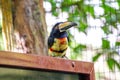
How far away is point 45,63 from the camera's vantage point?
765 millimetres

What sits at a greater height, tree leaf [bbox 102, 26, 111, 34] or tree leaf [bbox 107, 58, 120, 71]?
tree leaf [bbox 102, 26, 111, 34]

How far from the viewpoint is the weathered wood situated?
27.0 inches

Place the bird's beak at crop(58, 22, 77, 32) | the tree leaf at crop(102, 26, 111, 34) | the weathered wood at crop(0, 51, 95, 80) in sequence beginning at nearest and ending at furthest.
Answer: the weathered wood at crop(0, 51, 95, 80) < the bird's beak at crop(58, 22, 77, 32) < the tree leaf at crop(102, 26, 111, 34)

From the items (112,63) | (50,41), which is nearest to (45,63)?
(50,41)

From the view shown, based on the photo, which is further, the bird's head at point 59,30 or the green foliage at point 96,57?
the green foliage at point 96,57

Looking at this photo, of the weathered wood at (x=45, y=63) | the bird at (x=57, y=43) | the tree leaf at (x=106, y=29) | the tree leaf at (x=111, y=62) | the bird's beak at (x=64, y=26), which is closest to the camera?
the weathered wood at (x=45, y=63)

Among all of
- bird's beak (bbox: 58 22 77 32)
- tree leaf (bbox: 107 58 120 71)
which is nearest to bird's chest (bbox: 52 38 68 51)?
bird's beak (bbox: 58 22 77 32)

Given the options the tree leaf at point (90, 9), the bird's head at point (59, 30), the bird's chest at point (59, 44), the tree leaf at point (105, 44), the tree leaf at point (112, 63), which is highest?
the tree leaf at point (90, 9)

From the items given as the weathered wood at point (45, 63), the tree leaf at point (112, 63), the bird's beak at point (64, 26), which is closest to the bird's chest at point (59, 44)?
the bird's beak at point (64, 26)

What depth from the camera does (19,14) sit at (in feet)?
5.06

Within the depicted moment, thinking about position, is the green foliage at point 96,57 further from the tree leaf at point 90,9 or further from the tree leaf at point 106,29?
the tree leaf at point 90,9

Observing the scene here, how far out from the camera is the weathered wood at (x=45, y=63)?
686mm

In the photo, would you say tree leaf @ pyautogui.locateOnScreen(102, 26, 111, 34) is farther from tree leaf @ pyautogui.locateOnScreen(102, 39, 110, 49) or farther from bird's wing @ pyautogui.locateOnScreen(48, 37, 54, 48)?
bird's wing @ pyautogui.locateOnScreen(48, 37, 54, 48)

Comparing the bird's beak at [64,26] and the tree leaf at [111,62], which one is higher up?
the bird's beak at [64,26]
